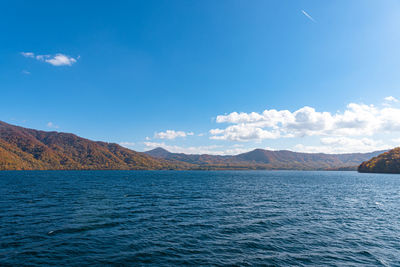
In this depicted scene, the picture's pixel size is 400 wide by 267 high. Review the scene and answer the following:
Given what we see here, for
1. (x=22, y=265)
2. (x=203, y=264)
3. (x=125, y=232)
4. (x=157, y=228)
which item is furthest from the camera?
(x=157, y=228)

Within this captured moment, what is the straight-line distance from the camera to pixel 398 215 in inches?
1838

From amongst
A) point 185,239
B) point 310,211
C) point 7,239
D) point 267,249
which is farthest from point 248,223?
point 7,239

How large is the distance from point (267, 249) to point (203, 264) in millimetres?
9427

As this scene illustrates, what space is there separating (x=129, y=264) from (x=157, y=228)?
12.4 meters

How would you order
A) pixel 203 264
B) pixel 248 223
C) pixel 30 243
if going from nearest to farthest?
1. pixel 203 264
2. pixel 30 243
3. pixel 248 223

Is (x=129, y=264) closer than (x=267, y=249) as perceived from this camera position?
Yes

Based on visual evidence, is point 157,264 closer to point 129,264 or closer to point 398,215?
point 129,264

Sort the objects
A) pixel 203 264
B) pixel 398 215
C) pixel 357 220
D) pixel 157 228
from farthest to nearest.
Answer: pixel 398 215 < pixel 357 220 < pixel 157 228 < pixel 203 264

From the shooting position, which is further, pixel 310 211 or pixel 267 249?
pixel 310 211

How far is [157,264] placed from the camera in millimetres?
21469

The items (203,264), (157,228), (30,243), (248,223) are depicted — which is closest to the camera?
(203,264)

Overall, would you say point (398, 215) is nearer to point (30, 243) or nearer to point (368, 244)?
point (368, 244)

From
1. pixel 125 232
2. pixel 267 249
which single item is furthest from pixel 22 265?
pixel 267 249

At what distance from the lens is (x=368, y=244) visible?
2919 cm
